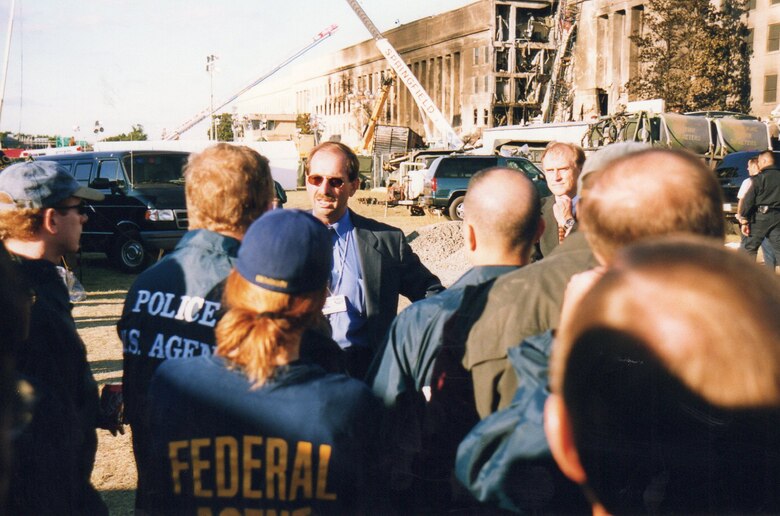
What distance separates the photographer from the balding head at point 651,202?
5.16 ft

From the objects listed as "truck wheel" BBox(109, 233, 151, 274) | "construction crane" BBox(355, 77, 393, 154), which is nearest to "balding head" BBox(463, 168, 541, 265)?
"truck wheel" BBox(109, 233, 151, 274)

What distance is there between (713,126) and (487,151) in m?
10.6

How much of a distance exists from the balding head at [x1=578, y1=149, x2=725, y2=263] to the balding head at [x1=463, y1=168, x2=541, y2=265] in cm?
73

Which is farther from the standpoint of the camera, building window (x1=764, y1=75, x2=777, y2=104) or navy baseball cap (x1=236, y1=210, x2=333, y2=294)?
building window (x1=764, y1=75, x2=777, y2=104)

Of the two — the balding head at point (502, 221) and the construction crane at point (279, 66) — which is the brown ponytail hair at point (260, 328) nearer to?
the balding head at point (502, 221)

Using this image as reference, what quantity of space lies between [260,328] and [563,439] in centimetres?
84

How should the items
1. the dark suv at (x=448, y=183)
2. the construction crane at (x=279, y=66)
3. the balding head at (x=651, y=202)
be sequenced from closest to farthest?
1. the balding head at (x=651, y=202)
2. the dark suv at (x=448, y=183)
3. the construction crane at (x=279, y=66)

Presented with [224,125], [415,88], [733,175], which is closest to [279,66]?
[224,125]

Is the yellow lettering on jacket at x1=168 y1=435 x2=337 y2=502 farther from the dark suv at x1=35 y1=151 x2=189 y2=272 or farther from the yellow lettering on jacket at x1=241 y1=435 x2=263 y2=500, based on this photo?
the dark suv at x1=35 y1=151 x2=189 y2=272

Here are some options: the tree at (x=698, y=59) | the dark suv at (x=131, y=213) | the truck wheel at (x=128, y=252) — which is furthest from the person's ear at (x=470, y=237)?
the tree at (x=698, y=59)

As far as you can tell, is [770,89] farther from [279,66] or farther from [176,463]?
[279,66]

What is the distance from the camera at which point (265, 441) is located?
171 centimetres

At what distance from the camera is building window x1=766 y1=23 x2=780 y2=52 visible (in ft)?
107

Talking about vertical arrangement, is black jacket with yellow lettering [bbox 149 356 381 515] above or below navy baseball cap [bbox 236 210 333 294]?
below
